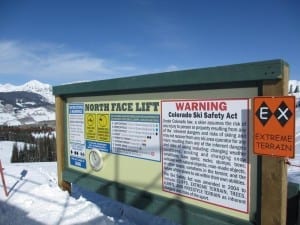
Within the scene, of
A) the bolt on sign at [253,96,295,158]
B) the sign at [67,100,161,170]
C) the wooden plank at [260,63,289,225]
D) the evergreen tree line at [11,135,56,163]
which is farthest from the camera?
the evergreen tree line at [11,135,56,163]

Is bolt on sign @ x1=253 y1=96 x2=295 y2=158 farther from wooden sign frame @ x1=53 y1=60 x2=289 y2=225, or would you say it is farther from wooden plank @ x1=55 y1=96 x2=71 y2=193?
wooden plank @ x1=55 y1=96 x2=71 y2=193

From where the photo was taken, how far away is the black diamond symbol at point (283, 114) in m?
3.10

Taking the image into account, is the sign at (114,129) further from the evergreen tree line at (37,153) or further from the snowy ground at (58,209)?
the evergreen tree line at (37,153)

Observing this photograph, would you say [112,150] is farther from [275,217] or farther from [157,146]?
[275,217]

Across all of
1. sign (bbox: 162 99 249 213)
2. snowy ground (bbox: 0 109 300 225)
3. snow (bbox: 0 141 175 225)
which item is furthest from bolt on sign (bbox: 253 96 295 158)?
snow (bbox: 0 141 175 225)

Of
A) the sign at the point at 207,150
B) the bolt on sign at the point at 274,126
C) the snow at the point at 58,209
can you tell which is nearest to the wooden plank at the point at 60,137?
the snow at the point at 58,209

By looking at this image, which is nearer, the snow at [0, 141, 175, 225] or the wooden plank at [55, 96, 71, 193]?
the snow at [0, 141, 175, 225]

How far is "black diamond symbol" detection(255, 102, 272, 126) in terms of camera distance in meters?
3.21

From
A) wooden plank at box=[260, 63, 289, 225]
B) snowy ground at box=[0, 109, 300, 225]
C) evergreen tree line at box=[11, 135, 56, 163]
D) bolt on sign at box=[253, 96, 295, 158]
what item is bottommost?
evergreen tree line at box=[11, 135, 56, 163]

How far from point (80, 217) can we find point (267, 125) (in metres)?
3.29

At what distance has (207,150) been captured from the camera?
3803 millimetres

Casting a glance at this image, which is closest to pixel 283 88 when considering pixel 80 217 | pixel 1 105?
pixel 80 217

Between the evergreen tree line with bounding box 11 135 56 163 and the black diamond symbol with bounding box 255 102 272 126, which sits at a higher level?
the black diamond symbol with bounding box 255 102 272 126

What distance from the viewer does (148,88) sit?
4531mm
